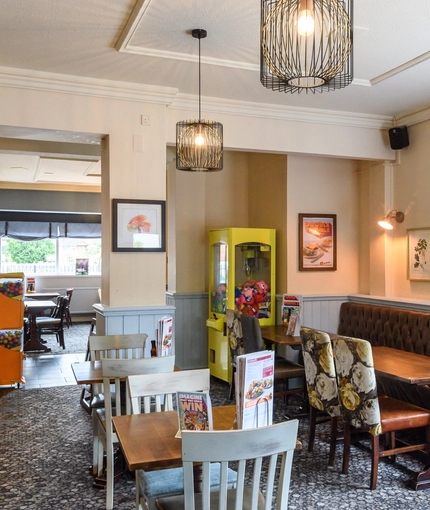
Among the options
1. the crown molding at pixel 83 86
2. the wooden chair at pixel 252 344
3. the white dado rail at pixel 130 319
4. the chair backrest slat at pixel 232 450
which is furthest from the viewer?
the wooden chair at pixel 252 344

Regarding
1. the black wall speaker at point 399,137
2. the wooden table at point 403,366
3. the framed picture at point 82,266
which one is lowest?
the wooden table at point 403,366

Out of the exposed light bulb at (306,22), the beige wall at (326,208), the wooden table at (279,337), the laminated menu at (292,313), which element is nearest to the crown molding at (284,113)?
the beige wall at (326,208)

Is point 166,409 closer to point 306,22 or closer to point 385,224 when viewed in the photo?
point 306,22

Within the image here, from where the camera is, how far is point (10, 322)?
5.75m

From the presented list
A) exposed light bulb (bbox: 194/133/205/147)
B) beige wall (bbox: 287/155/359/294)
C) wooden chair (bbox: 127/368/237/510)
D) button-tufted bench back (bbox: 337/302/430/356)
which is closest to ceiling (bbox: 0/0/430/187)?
exposed light bulb (bbox: 194/133/205/147)

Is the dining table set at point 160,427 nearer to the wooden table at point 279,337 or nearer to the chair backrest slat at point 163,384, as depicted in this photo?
the chair backrest slat at point 163,384

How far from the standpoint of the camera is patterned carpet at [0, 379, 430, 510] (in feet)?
10.4

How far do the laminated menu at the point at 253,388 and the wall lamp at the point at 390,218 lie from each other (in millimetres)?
3948

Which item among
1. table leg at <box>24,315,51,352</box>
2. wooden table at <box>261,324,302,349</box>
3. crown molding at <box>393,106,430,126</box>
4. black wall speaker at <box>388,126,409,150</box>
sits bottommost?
table leg at <box>24,315,51,352</box>

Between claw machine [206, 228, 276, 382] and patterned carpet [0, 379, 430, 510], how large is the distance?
154cm

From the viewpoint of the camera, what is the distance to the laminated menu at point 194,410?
7.13 ft

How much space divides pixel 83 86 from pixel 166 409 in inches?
121

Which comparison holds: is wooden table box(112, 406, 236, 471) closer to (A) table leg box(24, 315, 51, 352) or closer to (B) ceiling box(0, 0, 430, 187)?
(B) ceiling box(0, 0, 430, 187)

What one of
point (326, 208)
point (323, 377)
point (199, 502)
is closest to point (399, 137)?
point (326, 208)
